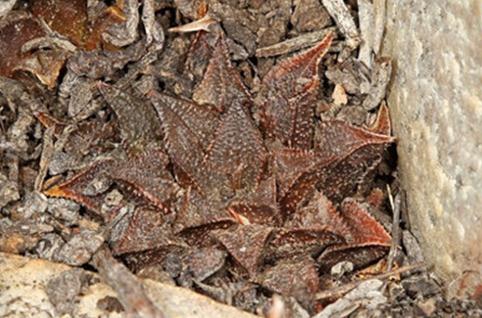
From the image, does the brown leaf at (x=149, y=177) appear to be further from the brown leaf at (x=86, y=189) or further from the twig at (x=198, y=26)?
the twig at (x=198, y=26)

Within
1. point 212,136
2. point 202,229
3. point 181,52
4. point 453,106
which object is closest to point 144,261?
point 202,229

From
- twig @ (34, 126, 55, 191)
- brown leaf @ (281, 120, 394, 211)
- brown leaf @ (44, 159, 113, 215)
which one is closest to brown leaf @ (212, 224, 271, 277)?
brown leaf @ (281, 120, 394, 211)

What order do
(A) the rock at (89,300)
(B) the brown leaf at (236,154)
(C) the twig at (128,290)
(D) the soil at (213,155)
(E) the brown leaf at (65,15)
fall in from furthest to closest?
1. (E) the brown leaf at (65,15)
2. (B) the brown leaf at (236,154)
3. (D) the soil at (213,155)
4. (A) the rock at (89,300)
5. (C) the twig at (128,290)

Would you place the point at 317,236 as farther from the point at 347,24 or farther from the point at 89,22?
the point at 89,22

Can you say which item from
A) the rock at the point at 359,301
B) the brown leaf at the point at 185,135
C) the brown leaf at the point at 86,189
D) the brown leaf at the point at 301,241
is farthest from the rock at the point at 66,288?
the rock at the point at 359,301

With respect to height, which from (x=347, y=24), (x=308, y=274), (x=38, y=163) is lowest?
(x=308, y=274)

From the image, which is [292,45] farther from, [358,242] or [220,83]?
[358,242]

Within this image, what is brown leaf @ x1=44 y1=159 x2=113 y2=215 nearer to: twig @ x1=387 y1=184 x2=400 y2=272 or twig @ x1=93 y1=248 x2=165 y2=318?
twig @ x1=93 y1=248 x2=165 y2=318

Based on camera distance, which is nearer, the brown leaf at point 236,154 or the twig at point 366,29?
the brown leaf at point 236,154
